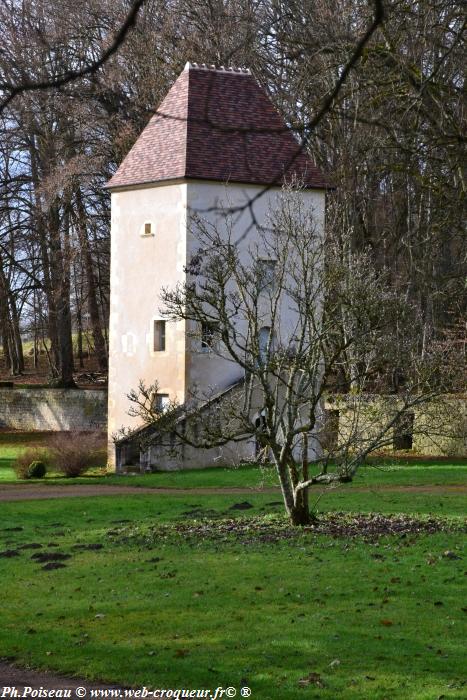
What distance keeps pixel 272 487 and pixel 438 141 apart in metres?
14.4

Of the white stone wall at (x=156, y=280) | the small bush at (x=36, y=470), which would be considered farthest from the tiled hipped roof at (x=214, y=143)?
the small bush at (x=36, y=470)

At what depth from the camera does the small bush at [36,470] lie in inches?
1228

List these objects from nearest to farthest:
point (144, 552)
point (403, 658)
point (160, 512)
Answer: point (403, 658), point (144, 552), point (160, 512)

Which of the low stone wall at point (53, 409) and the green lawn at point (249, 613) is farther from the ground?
the green lawn at point (249, 613)

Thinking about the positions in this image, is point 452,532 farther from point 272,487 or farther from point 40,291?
point 40,291

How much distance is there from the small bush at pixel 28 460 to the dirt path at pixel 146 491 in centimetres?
272

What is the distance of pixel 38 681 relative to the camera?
9.79m

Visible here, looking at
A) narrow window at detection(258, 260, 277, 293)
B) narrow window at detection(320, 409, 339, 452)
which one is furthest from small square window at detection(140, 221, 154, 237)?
narrow window at detection(258, 260, 277, 293)

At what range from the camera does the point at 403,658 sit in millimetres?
9828

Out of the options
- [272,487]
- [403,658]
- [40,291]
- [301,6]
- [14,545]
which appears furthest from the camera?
[40,291]

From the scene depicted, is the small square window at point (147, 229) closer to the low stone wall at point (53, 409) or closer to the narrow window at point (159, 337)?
the narrow window at point (159, 337)

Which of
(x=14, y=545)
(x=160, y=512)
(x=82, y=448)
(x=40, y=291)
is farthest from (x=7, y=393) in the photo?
(x=14, y=545)

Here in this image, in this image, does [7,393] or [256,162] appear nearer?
[256,162]

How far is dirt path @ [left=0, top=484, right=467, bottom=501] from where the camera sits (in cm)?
2514
